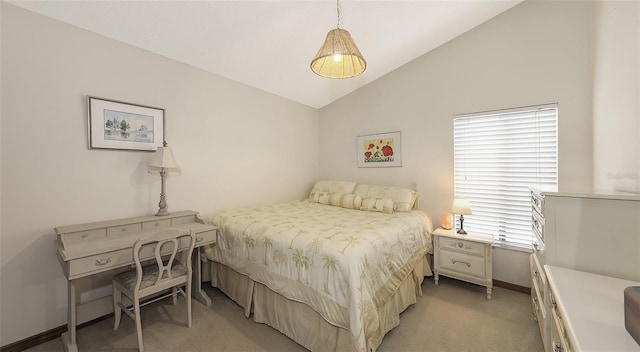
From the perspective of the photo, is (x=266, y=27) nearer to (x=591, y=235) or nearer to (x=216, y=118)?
(x=216, y=118)

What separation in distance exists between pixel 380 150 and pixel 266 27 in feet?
6.94

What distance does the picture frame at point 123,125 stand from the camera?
7.00ft

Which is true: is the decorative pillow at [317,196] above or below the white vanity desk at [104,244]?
above

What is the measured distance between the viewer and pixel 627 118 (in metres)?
1.53

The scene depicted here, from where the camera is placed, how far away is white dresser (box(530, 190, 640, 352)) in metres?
1.21

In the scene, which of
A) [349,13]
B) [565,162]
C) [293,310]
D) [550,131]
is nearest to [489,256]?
[565,162]

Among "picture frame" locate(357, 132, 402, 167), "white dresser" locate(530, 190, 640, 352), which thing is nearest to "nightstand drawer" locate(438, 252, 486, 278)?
"white dresser" locate(530, 190, 640, 352)

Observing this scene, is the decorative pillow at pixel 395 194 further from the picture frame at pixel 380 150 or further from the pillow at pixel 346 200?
the picture frame at pixel 380 150

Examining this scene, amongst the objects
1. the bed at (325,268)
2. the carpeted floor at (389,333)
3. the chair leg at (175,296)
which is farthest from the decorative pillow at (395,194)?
the chair leg at (175,296)

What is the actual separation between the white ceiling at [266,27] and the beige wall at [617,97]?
1.03 meters

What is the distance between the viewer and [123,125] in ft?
7.49

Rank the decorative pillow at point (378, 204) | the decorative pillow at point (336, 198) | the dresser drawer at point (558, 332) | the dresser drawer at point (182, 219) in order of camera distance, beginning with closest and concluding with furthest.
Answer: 1. the dresser drawer at point (558, 332)
2. the dresser drawer at point (182, 219)
3. the decorative pillow at point (378, 204)
4. the decorative pillow at point (336, 198)

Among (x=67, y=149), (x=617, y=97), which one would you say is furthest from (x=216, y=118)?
(x=617, y=97)

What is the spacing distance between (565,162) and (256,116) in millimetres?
3452
